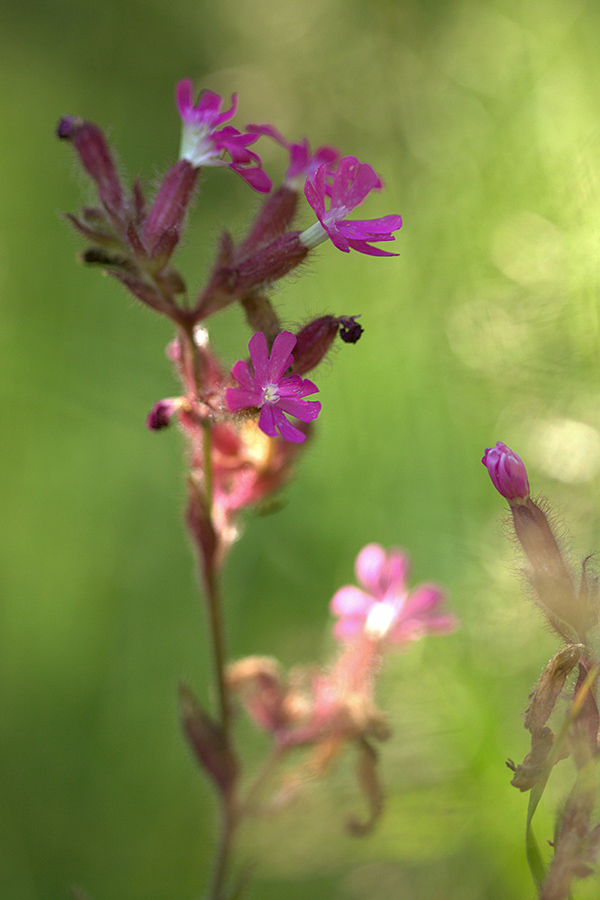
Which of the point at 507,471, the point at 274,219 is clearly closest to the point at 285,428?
the point at 507,471

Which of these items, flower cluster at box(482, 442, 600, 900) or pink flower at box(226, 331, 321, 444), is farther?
pink flower at box(226, 331, 321, 444)

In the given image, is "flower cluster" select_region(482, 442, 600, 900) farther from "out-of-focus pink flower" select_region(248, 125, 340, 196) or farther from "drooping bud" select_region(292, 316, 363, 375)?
"out-of-focus pink flower" select_region(248, 125, 340, 196)

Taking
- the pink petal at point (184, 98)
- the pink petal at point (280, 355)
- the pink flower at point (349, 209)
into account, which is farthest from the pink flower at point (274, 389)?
the pink petal at point (184, 98)

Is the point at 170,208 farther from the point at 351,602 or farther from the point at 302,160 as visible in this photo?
the point at 351,602

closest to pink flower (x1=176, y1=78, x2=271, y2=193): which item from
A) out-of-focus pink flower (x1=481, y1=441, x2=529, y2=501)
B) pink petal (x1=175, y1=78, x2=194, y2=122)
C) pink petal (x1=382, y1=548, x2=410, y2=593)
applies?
pink petal (x1=175, y1=78, x2=194, y2=122)

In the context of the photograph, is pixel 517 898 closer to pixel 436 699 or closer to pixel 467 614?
pixel 436 699
